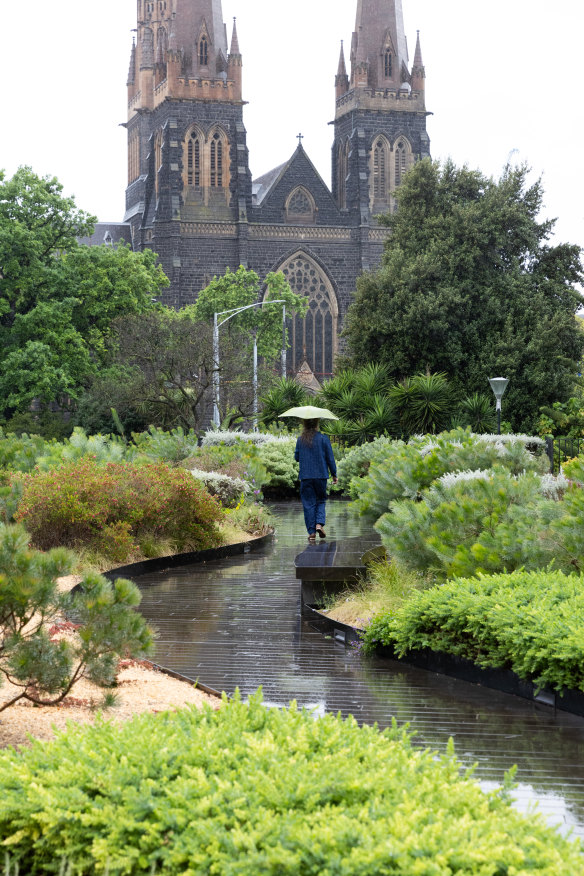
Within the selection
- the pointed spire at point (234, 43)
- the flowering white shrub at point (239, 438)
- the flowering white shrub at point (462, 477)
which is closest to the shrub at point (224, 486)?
the flowering white shrub at point (462, 477)

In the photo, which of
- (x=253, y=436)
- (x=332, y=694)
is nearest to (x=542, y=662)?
(x=332, y=694)

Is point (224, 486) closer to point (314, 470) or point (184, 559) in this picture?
point (184, 559)

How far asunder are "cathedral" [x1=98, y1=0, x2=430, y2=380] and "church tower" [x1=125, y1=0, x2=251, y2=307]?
7 cm

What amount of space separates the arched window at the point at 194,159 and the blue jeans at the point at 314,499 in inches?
2711

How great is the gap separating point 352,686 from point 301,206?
7681 centimetres

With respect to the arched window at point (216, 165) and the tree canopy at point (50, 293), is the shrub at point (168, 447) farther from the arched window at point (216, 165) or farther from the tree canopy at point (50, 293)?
the arched window at point (216, 165)

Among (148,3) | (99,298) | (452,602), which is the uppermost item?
(148,3)

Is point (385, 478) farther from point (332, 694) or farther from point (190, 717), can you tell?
point (190, 717)

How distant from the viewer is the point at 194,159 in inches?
3152

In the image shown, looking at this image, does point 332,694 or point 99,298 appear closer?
point 332,694

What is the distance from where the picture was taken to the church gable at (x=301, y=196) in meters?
81.2

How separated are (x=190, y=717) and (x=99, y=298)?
1868 inches

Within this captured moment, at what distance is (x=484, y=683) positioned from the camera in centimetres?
738

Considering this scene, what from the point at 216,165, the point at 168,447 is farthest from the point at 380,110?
the point at 168,447
